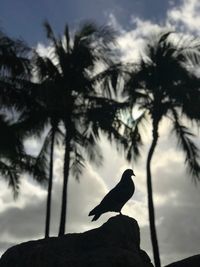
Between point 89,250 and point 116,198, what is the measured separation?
5.52 feet

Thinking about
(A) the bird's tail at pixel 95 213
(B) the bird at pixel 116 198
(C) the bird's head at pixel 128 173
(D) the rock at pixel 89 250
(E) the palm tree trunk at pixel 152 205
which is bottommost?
(D) the rock at pixel 89 250

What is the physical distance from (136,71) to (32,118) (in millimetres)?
5677

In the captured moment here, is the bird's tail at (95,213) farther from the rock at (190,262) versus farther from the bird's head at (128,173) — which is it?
the rock at (190,262)

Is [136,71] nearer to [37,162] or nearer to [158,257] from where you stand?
[37,162]

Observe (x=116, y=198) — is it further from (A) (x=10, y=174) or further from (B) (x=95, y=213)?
(A) (x=10, y=174)

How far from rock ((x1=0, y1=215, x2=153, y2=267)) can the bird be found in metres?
0.38

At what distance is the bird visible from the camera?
13.7 meters

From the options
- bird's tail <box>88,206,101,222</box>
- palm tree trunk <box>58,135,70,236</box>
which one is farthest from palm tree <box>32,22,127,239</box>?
bird's tail <box>88,206,101,222</box>

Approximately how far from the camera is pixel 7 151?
82.4ft

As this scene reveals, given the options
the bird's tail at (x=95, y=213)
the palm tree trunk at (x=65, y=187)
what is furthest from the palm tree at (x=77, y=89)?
the bird's tail at (x=95, y=213)

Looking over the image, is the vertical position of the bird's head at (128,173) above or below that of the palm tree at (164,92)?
below

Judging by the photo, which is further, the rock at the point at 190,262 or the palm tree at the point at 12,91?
the palm tree at the point at 12,91

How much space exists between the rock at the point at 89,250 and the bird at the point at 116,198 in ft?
1.23

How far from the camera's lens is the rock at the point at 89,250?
12.0 meters
